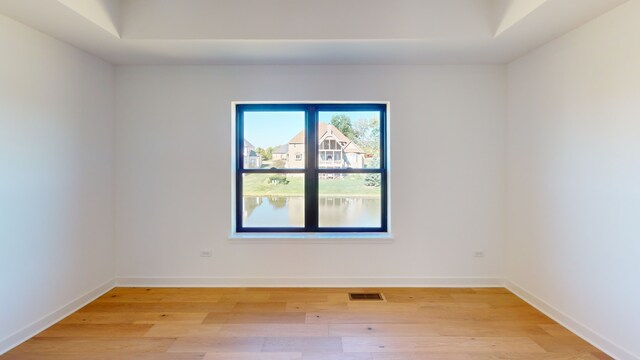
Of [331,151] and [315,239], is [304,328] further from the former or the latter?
[331,151]

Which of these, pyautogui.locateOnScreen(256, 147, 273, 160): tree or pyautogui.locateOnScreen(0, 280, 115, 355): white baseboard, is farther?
pyautogui.locateOnScreen(256, 147, 273, 160): tree

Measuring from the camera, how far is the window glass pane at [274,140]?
362 centimetres

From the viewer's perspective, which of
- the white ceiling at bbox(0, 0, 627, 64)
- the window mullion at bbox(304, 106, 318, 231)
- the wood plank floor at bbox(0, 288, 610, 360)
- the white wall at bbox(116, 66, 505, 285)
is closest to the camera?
the wood plank floor at bbox(0, 288, 610, 360)

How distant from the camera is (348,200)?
3.63m

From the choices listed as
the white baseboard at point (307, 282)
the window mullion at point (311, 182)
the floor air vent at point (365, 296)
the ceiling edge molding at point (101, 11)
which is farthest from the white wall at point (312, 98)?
the ceiling edge molding at point (101, 11)

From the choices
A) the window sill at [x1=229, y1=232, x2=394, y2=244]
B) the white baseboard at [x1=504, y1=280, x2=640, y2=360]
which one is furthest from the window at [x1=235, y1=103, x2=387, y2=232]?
the white baseboard at [x1=504, y1=280, x2=640, y2=360]

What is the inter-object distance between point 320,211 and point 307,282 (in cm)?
82

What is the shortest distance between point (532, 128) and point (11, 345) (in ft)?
15.8

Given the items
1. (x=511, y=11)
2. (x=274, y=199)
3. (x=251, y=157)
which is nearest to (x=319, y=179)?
(x=274, y=199)

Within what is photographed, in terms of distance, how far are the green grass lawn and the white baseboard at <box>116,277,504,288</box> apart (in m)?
0.97

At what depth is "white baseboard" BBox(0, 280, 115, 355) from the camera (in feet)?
7.50

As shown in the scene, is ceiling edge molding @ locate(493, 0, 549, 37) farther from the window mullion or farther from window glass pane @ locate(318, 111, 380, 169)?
the window mullion

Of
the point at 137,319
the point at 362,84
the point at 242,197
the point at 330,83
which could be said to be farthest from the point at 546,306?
the point at 137,319

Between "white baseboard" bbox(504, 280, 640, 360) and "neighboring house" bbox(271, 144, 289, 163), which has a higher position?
"neighboring house" bbox(271, 144, 289, 163)
